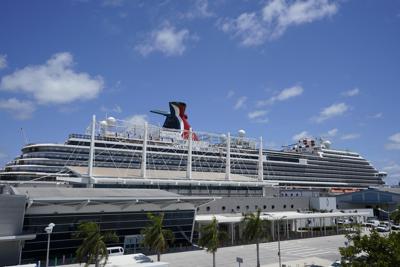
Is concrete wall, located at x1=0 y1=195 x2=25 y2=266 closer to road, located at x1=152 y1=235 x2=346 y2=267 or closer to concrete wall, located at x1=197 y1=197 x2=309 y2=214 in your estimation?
road, located at x1=152 y1=235 x2=346 y2=267

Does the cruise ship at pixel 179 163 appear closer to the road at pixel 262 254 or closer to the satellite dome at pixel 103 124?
→ the satellite dome at pixel 103 124

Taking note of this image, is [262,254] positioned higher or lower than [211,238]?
lower

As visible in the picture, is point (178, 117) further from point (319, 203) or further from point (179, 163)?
point (319, 203)

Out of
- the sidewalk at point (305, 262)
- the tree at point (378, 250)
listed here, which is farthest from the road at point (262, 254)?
the tree at point (378, 250)

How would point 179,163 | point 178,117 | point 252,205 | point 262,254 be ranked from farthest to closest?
point 178,117 → point 179,163 → point 252,205 → point 262,254

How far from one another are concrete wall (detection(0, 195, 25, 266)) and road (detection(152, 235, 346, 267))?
14715 millimetres

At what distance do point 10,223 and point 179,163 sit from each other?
220 ft

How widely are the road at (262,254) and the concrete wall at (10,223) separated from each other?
14715 millimetres

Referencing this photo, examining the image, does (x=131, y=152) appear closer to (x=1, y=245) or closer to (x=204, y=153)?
(x=204, y=153)

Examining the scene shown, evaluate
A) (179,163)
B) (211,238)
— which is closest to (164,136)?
(179,163)

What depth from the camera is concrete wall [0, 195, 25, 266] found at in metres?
32.7

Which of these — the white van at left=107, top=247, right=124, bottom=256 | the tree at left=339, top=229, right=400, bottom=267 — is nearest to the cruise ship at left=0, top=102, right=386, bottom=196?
the white van at left=107, top=247, right=124, bottom=256

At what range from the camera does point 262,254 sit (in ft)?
146

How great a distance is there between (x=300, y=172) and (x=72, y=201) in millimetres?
109697
